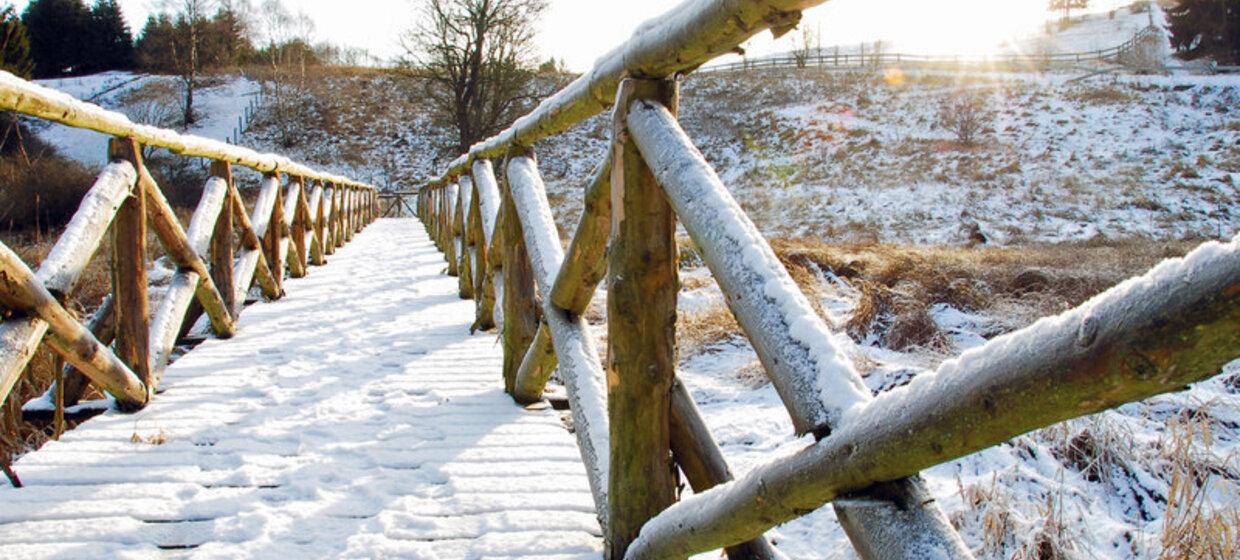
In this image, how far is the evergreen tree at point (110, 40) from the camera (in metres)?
38.0

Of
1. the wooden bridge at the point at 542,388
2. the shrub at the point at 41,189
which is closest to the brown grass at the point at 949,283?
the wooden bridge at the point at 542,388

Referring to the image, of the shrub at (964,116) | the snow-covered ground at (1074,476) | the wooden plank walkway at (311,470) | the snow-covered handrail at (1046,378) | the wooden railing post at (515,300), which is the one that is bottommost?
the snow-covered ground at (1074,476)

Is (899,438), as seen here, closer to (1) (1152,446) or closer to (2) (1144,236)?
(1) (1152,446)

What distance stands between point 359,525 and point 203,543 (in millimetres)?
363

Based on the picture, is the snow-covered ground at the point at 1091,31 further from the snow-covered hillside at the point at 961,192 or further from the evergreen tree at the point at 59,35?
the evergreen tree at the point at 59,35

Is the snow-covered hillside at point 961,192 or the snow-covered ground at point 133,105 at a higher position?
the snow-covered ground at point 133,105

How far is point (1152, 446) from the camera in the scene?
2.43 metres

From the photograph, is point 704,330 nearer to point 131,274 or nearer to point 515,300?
point 515,300

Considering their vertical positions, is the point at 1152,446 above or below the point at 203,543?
below

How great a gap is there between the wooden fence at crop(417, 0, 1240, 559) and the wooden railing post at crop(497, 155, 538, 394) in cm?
64

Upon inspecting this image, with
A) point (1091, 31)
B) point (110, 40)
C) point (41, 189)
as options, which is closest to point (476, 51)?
point (41, 189)

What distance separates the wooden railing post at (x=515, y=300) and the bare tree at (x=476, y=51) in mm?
17936

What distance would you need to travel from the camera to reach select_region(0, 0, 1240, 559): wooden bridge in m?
0.70

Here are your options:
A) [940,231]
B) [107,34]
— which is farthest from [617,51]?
[107,34]
